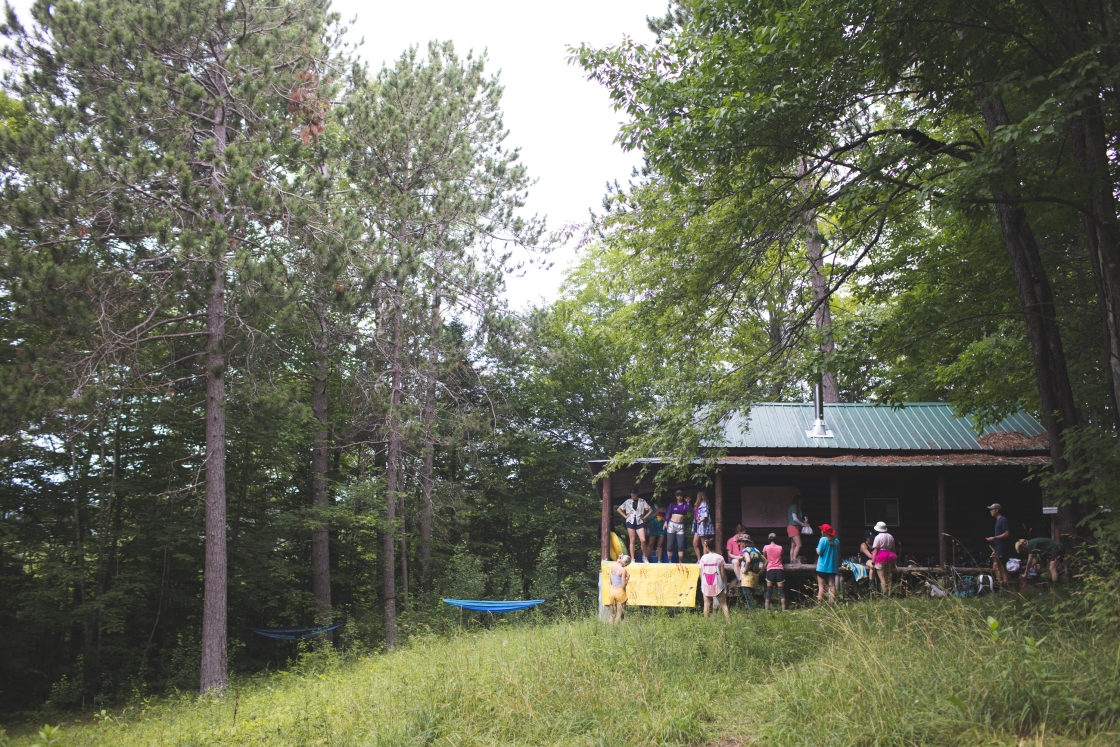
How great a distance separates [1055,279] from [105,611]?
20.7 meters

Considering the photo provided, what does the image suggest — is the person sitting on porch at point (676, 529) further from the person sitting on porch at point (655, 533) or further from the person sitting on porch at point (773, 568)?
the person sitting on porch at point (773, 568)

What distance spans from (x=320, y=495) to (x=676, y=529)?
11.8 m

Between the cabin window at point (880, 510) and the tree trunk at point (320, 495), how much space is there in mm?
14080

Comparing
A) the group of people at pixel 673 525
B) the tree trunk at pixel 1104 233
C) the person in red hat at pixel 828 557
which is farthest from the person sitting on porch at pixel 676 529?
the tree trunk at pixel 1104 233

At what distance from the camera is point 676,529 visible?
1512 centimetres

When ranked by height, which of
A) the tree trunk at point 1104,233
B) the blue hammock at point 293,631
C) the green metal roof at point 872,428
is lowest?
the blue hammock at point 293,631

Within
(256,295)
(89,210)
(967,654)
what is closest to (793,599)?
(967,654)

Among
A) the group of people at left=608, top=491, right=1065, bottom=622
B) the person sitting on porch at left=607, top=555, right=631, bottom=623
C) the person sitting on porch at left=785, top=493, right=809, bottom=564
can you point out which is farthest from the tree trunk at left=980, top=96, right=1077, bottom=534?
the person sitting on porch at left=607, top=555, right=631, bottom=623

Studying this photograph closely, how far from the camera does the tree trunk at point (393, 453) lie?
744 inches

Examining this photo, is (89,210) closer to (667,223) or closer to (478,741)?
(667,223)

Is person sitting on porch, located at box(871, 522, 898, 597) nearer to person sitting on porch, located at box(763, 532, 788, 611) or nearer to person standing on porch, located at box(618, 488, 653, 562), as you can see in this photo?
person sitting on porch, located at box(763, 532, 788, 611)

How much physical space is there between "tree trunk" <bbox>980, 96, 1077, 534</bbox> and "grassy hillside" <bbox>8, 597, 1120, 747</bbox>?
82.0 inches

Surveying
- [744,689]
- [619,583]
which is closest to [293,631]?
[619,583]

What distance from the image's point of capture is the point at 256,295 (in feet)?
44.5
